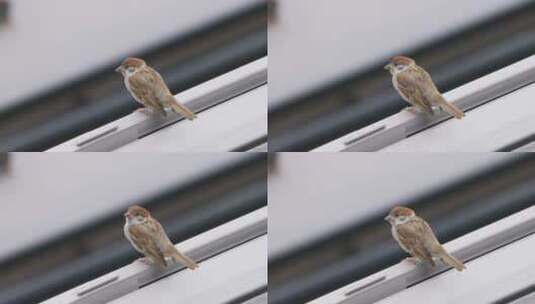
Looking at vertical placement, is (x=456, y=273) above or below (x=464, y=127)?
below

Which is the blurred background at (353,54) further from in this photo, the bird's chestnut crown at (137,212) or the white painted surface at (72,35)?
the bird's chestnut crown at (137,212)

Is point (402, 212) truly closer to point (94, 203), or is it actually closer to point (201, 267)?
point (201, 267)

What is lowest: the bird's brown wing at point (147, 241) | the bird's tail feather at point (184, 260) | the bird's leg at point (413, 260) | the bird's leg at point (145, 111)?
the bird's leg at point (413, 260)

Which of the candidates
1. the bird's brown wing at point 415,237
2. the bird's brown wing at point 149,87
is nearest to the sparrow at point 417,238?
the bird's brown wing at point 415,237

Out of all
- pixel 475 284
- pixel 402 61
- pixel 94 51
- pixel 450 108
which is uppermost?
pixel 94 51

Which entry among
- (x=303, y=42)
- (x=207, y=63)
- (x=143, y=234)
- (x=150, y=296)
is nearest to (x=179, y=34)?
(x=207, y=63)

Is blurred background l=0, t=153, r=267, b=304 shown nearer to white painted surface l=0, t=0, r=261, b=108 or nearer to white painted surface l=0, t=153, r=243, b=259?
white painted surface l=0, t=153, r=243, b=259

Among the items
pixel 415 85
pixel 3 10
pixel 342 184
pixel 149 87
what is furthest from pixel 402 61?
pixel 3 10
